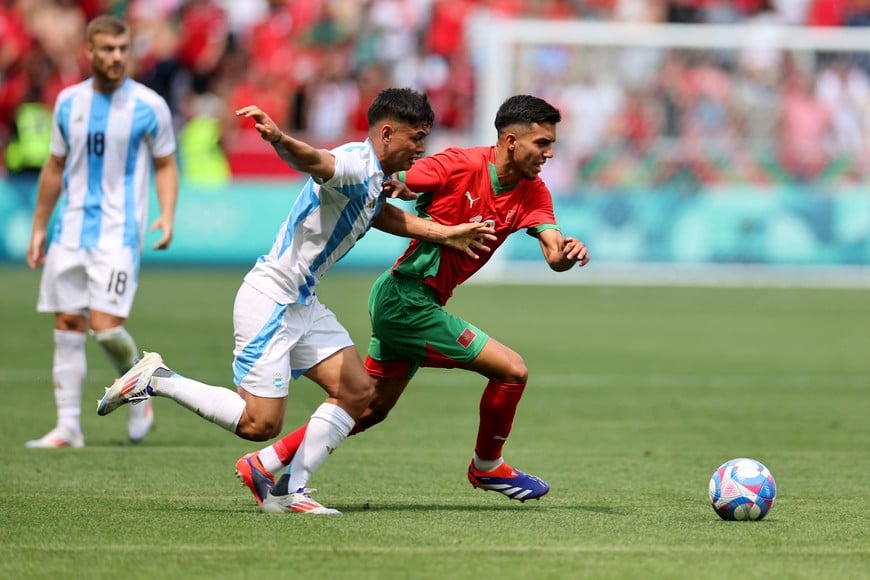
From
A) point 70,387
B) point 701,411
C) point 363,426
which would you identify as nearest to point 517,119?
point 363,426

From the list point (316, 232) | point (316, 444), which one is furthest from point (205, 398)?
point (316, 232)

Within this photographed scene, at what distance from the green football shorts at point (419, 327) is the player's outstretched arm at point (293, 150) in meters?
1.04

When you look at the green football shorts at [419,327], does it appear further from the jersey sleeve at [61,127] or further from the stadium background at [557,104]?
the stadium background at [557,104]

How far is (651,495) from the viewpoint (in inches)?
309

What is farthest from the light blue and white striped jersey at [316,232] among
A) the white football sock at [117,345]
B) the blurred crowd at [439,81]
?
the blurred crowd at [439,81]

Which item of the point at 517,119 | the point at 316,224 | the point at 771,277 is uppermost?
the point at 517,119

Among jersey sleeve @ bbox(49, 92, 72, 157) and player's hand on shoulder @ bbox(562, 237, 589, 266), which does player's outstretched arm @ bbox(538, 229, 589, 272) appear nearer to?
player's hand on shoulder @ bbox(562, 237, 589, 266)

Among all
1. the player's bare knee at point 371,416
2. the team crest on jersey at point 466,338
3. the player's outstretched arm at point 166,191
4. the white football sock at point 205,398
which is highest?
the player's outstretched arm at point 166,191

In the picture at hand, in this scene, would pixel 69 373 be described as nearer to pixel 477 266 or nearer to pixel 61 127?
pixel 61 127

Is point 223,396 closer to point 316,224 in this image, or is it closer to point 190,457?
point 316,224

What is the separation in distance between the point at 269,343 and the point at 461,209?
1.20 m

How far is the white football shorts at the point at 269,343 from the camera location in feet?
23.1

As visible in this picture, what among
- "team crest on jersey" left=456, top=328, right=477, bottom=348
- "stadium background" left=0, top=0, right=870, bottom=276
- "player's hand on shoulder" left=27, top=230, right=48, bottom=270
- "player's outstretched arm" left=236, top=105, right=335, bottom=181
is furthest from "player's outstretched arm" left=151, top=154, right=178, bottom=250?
"stadium background" left=0, top=0, right=870, bottom=276

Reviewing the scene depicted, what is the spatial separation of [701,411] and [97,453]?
4.68 m
